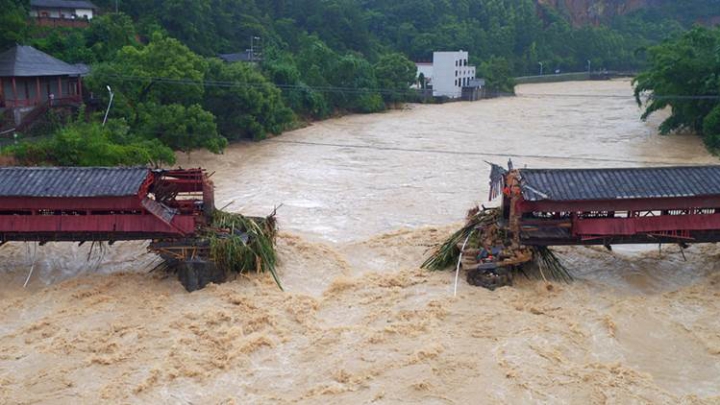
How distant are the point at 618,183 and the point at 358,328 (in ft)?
20.9

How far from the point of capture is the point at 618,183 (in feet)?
47.3

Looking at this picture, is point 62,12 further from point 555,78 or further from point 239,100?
point 555,78

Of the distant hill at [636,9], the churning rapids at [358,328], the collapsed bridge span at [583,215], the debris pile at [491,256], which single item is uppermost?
the distant hill at [636,9]

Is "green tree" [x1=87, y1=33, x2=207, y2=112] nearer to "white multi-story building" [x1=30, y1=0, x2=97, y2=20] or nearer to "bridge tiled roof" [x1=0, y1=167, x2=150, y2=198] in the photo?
"bridge tiled roof" [x1=0, y1=167, x2=150, y2=198]

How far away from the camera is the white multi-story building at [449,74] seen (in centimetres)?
6319

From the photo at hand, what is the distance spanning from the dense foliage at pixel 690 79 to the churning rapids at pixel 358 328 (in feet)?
60.6

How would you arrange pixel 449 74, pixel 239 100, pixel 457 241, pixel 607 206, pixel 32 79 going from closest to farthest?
pixel 607 206 < pixel 457 241 < pixel 32 79 < pixel 239 100 < pixel 449 74

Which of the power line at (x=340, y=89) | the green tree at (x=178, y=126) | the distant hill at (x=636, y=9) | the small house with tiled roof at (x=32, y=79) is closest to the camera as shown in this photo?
the green tree at (x=178, y=126)

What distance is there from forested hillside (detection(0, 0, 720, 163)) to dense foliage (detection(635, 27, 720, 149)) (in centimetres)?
1818

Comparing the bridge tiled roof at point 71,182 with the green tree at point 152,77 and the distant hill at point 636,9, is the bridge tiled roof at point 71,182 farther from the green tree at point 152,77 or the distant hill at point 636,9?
the distant hill at point 636,9

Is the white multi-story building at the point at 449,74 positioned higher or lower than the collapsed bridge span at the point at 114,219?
higher

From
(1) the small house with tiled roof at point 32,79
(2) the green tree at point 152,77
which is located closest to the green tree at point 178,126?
(2) the green tree at point 152,77

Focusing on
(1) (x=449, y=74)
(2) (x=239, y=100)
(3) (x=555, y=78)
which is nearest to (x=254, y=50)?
(2) (x=239, y=100)

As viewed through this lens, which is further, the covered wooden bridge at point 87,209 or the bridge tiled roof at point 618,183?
the covered wooden bridge at point 87,209
